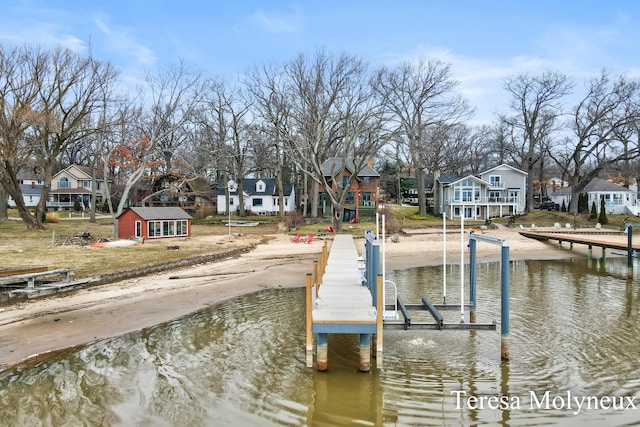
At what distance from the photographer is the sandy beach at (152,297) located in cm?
1075

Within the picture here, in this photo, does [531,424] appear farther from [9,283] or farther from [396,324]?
[9,283]

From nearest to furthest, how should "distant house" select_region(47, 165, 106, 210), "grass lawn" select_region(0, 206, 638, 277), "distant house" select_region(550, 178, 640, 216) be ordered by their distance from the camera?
"grass lawn" select_region(0, 206, 638, 277)
"distant house" select_region(550, 178, 640, 216)
"distant house" select_region(47, 165, 106, 210)

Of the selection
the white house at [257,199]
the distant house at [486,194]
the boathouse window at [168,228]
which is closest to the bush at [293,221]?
the boathouse window at [168,228]

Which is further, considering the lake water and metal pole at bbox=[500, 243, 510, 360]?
metal pole at bbox=[500, 243, 510, 360]

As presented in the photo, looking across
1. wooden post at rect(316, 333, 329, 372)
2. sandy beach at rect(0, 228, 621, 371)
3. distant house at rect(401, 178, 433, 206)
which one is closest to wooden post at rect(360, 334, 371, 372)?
wooden post at rect(316, 333, 329, 372)

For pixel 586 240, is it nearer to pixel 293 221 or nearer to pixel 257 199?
pixel 293 221

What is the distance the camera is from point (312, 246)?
29.4m

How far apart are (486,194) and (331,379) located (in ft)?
158

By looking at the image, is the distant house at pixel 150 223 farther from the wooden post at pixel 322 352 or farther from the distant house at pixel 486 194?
the distant house at pixel 486 194

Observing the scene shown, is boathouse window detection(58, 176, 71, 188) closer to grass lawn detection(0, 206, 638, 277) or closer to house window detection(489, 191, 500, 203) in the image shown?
grass lawn detection(0, 206, 638, 277)

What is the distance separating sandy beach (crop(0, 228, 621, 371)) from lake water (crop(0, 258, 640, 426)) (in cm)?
98

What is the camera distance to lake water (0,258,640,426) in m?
7.18

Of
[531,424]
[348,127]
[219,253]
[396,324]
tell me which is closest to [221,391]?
[396,324]

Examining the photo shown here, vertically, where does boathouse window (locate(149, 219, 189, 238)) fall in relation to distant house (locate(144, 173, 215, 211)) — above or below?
below
